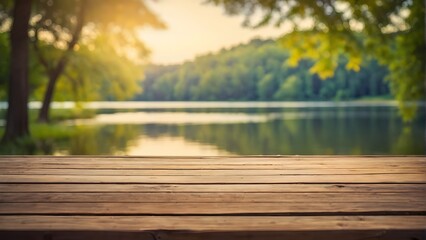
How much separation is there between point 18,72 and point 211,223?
1140cm

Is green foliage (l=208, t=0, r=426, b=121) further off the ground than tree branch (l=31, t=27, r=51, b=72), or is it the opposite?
green foliage (l=208, t=0, r=426, b=121)

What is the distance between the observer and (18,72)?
1238cm

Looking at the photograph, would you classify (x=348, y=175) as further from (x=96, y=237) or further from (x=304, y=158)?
(x=96, y=237)

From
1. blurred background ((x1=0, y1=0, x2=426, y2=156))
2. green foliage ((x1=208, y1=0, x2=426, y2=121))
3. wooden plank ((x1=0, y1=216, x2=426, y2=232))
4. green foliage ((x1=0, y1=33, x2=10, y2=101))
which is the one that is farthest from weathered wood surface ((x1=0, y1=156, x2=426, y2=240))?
green foliage ((x1=0, y1=33, x2=10, y2=101))

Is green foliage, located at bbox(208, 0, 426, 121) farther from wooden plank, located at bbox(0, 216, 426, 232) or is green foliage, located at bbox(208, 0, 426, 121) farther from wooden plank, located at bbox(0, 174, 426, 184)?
wooden plank, located at bbox(0, 216, 426, 232)

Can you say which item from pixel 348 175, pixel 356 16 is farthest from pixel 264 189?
pixel 356 16

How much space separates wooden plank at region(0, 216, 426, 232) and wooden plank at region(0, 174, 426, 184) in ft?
2.78

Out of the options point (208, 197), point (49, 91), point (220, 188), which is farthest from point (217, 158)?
point (49, 91)

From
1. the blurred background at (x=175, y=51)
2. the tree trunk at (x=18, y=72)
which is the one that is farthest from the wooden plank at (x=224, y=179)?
the tree trunk at (x=18, y=72)

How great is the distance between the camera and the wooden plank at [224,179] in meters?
3.22

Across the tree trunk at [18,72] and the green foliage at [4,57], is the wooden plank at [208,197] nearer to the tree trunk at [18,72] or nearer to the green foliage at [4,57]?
the tree trunk at [18,72]

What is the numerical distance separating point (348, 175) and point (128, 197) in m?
1.58

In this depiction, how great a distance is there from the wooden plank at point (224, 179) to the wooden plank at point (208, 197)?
0.36 metres

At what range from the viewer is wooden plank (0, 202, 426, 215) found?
2475mm
